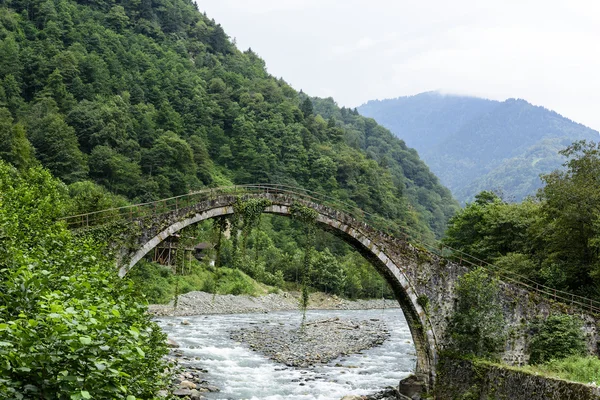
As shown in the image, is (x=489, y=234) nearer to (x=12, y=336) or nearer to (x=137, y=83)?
Answer: (x=12, y=336)

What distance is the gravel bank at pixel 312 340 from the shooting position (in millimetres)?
28250

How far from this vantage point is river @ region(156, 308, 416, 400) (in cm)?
2062

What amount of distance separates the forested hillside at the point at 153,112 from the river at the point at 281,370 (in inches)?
849

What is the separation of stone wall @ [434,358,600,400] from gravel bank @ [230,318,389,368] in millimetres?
8490

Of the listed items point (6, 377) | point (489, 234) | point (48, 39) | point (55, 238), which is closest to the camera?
point (6, 377)

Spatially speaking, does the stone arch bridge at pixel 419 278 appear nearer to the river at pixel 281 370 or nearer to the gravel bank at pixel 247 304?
the river at pixel 281 370

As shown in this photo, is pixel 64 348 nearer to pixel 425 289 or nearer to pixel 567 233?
pixel 425 289

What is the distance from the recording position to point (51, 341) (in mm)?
5578

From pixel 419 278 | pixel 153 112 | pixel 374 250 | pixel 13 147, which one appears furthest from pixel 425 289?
pixel 153 112

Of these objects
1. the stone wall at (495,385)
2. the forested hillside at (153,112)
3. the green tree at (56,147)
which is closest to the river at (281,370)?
the stone wall at (495,385)

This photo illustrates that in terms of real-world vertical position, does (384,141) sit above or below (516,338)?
above

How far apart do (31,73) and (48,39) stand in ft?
30.9

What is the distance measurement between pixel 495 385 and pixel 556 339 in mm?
5019

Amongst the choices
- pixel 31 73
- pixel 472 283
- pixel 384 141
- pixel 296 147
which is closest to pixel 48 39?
pixel 31 73
